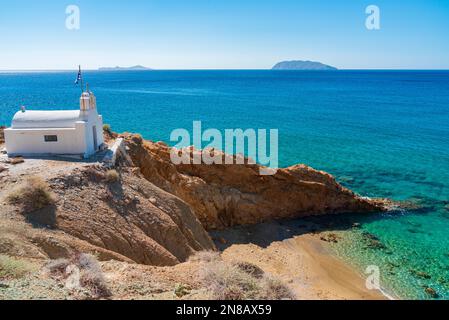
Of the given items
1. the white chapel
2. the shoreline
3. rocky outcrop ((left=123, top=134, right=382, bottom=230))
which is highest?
the white chapel

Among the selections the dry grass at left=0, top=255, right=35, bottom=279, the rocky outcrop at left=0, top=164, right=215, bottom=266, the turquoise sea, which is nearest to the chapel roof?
the rocky outcrop at left=0, top=164, right=215, bottom=266

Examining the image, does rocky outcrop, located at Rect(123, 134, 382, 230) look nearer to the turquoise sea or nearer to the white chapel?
the turquoise sea

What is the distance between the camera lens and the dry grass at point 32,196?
49.1 feet

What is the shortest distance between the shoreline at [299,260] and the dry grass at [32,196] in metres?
10.9

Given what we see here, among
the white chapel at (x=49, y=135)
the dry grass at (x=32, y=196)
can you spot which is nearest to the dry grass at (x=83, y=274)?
the dry grass at (x=32, y=196)

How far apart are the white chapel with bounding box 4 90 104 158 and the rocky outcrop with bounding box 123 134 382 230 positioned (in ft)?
13.2

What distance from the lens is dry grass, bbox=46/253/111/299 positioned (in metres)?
9.94

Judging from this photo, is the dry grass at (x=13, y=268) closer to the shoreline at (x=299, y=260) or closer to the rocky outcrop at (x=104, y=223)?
the rocky outcrop at (x=104, y=223)

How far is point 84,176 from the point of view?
18.0m
